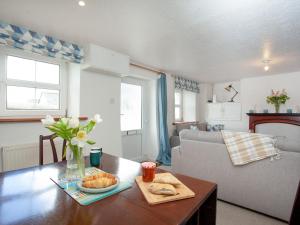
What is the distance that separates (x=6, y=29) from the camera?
202 centimetres

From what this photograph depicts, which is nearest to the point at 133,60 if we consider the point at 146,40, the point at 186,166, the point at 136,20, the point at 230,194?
the point at 146,40

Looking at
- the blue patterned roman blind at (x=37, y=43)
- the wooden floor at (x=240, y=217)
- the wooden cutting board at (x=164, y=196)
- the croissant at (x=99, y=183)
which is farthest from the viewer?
the blue patterned roman blind at (x=37, y=43)

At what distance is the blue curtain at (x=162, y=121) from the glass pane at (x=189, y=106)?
156 centimetres

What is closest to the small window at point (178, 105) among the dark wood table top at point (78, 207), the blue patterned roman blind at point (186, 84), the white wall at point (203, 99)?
the blue patterned roman blind at point (186, 84)

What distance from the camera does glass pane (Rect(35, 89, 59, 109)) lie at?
105 inches

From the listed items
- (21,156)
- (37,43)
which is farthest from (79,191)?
(37,43)

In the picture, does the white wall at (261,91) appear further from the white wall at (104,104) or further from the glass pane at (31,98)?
the glass pane at (31,98)

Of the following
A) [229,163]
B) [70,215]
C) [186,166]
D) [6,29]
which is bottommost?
[186,166]

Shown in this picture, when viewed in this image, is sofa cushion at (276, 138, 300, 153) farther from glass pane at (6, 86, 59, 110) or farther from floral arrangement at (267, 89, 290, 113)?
floral arrangement at (267, 89, 290, 113)

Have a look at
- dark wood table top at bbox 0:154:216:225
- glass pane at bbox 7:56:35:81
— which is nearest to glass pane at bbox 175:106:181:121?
glass pane at bbox 7:56:35:81

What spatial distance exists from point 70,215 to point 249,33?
2.65 m

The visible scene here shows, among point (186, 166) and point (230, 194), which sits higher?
point (186, 166)

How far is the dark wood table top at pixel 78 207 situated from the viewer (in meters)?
0.74

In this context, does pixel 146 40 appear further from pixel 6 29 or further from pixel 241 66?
pixel 241 66
